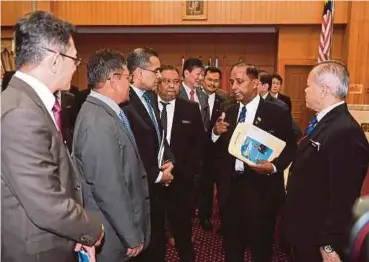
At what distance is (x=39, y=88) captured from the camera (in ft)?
4.75

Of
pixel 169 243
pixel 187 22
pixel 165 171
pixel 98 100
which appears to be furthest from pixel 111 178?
pixel 187 22

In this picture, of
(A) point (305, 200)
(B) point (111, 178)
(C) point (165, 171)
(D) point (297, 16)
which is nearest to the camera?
(B) point (111, 178)

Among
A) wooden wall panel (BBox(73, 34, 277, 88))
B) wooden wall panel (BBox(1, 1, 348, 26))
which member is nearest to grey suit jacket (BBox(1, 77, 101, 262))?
wooden wall panel (BBox(1, 1, 348, 26))

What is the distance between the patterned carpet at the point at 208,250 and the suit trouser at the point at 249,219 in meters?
0.70

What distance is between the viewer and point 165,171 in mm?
2674

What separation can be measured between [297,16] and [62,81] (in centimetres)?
683

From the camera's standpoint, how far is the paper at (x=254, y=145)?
105 inches

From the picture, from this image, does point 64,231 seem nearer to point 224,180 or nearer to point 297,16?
point 224,180

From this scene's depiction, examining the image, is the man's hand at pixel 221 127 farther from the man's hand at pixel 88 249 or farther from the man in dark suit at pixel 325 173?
the man's hand at pixel 88 249

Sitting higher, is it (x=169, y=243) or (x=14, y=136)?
(x=14, y=136)

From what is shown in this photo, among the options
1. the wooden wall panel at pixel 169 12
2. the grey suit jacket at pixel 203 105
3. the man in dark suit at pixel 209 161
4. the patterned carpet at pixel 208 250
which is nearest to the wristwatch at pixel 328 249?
the patterned carpet at pixel 208 250

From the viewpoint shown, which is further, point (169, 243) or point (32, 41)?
point (169, 243)

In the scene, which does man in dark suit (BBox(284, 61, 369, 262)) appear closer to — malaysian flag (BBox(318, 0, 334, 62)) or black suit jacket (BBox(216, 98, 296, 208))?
black suit jacket (BBox(216, 98, 296, 208))

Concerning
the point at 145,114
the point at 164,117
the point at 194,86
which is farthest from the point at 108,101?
the point at 194,86
